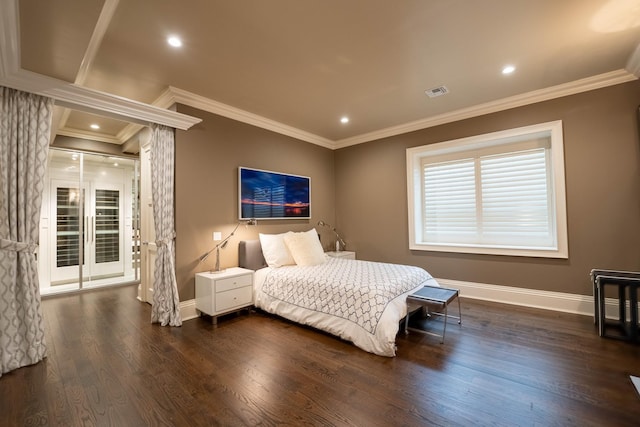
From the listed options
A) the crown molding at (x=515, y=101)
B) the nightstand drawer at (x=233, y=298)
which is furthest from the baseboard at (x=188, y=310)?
the crown molding at (x=515, y=101)

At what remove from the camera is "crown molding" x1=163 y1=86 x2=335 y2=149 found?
3.39 metres

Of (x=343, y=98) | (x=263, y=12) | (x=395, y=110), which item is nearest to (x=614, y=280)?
(x=395, y=110)

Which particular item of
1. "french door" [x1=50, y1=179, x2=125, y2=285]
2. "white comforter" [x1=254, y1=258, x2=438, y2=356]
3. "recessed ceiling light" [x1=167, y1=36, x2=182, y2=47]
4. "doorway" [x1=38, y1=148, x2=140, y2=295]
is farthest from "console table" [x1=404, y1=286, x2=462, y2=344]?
"french door" [x1=50, y1=179, x2=125, y2=285]

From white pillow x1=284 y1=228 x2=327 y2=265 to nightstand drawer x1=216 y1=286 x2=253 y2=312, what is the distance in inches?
30.0

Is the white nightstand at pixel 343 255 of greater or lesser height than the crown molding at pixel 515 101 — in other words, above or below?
below

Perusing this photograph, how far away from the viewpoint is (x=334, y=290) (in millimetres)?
2883

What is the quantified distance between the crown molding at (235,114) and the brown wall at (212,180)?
7 cm

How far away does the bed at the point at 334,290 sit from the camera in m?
2.53

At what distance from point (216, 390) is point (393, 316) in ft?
5.08

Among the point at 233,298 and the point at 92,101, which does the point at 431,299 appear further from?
the point at 92,101

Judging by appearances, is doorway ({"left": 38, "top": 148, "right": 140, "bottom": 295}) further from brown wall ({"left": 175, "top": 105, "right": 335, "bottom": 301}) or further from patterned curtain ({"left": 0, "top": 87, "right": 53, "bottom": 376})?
patterned curtain ({"left": 0, "top": 87, "right": 53, "bottom": 376})

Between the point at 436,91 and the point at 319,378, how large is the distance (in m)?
3.43

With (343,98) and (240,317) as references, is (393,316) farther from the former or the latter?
(343,98)

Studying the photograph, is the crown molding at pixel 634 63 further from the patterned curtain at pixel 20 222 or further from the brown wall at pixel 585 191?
the patterned curtain at pixel 20 222
